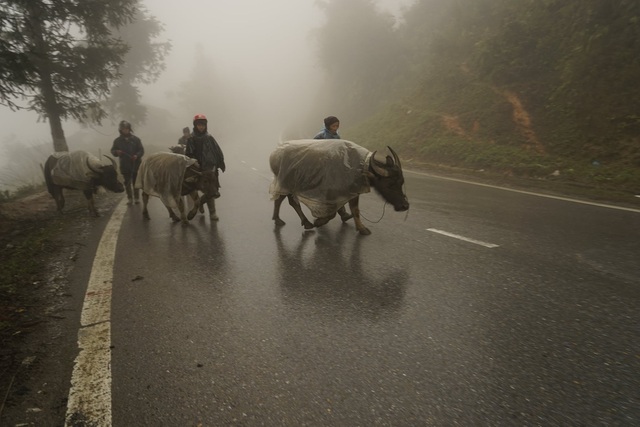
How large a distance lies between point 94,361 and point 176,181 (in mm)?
4942

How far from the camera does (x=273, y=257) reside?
16.4 feet

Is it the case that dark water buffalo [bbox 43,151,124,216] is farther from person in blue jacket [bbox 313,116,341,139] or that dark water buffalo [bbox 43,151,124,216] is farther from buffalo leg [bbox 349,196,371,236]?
buffalo leg [bbox 349,196,371,236]

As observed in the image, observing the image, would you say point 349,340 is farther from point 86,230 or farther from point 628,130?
point 628,130

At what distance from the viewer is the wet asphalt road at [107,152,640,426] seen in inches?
87.6

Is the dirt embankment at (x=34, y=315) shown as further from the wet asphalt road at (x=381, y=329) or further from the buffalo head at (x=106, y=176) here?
the buffalo head at (x=106, y=176)

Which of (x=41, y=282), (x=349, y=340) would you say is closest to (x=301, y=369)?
(x=349, y=340)

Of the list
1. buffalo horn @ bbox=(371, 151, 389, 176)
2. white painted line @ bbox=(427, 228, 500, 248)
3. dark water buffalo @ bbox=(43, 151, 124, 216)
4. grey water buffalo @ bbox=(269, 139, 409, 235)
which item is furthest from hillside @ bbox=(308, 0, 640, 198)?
dark water buffalo @ bbox=(43, 151, 124, 216)

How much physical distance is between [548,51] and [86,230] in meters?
17.3

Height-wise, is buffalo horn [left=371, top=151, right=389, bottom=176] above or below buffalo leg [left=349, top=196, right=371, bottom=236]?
above

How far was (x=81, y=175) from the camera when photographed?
8.02 metres

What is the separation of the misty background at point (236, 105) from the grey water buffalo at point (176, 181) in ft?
52.9

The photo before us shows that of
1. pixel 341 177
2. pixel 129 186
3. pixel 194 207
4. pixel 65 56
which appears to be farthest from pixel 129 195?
pixel 65 56

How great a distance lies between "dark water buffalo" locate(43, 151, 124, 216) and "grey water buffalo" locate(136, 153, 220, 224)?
4.01 feet

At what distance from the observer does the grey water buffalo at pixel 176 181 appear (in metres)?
7.18
